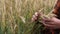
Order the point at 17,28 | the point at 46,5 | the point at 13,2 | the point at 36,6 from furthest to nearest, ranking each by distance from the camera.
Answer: the point at 46,5
the point at 36,6
the point at 13,2
the point at 17,28

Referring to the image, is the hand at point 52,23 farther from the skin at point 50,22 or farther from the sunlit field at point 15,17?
the sunlit field at point 15,17

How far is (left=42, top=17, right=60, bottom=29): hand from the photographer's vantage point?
5.35 ft

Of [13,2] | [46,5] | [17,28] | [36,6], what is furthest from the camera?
[46,5]

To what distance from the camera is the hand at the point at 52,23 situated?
1631mm

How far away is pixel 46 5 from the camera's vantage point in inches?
80.7

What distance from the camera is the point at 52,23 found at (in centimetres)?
165

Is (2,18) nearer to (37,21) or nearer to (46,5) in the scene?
(37,21)

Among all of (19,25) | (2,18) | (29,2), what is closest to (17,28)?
(19,25)

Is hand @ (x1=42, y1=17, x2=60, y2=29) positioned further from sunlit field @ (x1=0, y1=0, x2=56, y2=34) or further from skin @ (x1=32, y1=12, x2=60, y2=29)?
sunlit field @ (x1=0, y1=0, x2=56, y2=34)

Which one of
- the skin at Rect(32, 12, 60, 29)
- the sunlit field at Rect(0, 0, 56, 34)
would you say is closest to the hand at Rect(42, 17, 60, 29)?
the skin at Rect(32, 12, 60, 29)

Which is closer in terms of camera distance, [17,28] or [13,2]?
[17,28]

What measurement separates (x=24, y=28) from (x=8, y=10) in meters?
→ 0.19

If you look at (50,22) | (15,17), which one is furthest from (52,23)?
(15,17)

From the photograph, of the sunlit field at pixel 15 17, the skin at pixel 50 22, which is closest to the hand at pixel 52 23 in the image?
the skin at pixel 50 22
